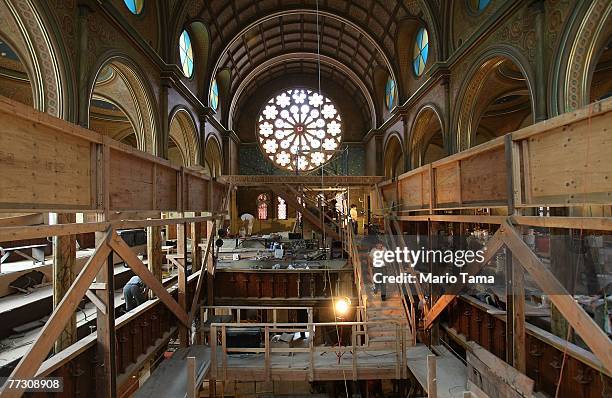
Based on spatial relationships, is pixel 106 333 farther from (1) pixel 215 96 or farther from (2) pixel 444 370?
(1) pixel 215 96

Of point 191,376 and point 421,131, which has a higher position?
point 421,131

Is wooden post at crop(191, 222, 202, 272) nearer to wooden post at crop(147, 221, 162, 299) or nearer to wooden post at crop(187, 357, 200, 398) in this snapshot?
wooden post at crop(147, 221, 162, 299)

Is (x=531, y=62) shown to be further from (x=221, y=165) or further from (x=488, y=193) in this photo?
(x=221, y=165)

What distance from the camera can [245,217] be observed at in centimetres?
2384

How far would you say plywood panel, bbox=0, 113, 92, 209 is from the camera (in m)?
3.45

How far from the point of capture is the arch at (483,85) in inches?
375

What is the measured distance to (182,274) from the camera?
932cm

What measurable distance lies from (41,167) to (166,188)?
12.1ft

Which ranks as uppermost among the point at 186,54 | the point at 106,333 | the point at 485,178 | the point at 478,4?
the point at 186,54

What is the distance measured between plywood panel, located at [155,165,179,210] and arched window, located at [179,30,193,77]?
26.1 ft

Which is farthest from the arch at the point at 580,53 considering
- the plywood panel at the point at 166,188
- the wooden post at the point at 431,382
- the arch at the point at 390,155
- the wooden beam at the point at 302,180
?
the arch at the point at 390,155

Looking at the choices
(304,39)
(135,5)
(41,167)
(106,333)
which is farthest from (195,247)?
(304,39)

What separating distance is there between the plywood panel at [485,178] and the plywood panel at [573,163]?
0.59 metres

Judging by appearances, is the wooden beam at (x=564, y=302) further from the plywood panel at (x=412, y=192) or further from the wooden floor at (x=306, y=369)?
the wooden floor at (x=306, y=369)
